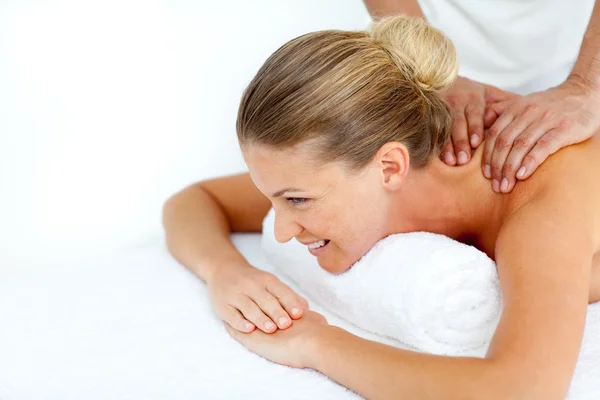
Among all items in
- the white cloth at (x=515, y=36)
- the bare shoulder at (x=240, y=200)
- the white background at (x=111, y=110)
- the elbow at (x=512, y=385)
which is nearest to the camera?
the elbow at (x=512, y=385)

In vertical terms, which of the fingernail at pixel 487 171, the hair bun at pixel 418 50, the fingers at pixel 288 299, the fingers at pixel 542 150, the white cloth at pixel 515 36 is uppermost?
the hair bun at pixel 418 50

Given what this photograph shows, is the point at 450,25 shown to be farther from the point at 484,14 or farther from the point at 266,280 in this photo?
the point at 266,280

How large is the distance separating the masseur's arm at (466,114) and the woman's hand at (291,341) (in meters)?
0.44

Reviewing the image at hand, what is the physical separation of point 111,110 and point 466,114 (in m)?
1.34

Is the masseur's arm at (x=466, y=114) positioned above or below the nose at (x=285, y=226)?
below

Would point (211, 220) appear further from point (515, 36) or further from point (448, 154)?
point (515, 36)

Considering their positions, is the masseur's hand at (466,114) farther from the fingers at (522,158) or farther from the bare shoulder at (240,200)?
the bare shoulder at (240,200)

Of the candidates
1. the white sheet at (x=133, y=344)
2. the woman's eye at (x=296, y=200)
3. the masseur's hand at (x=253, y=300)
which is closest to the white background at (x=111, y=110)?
the white sheet at (x=133, y=344)

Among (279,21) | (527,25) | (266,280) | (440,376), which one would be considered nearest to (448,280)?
(440,376)

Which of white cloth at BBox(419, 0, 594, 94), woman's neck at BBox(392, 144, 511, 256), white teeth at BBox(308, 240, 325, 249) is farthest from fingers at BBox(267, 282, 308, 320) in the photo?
white cloth at BBox(419, 0, 594, 94)

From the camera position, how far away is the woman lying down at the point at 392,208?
1354mm

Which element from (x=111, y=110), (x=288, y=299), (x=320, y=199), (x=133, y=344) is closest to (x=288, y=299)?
→ (x=288, y=299)

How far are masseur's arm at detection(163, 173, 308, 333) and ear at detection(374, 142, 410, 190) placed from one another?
30 centimetres

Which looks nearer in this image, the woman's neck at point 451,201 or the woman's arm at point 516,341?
the woman's arm at point 516,341
